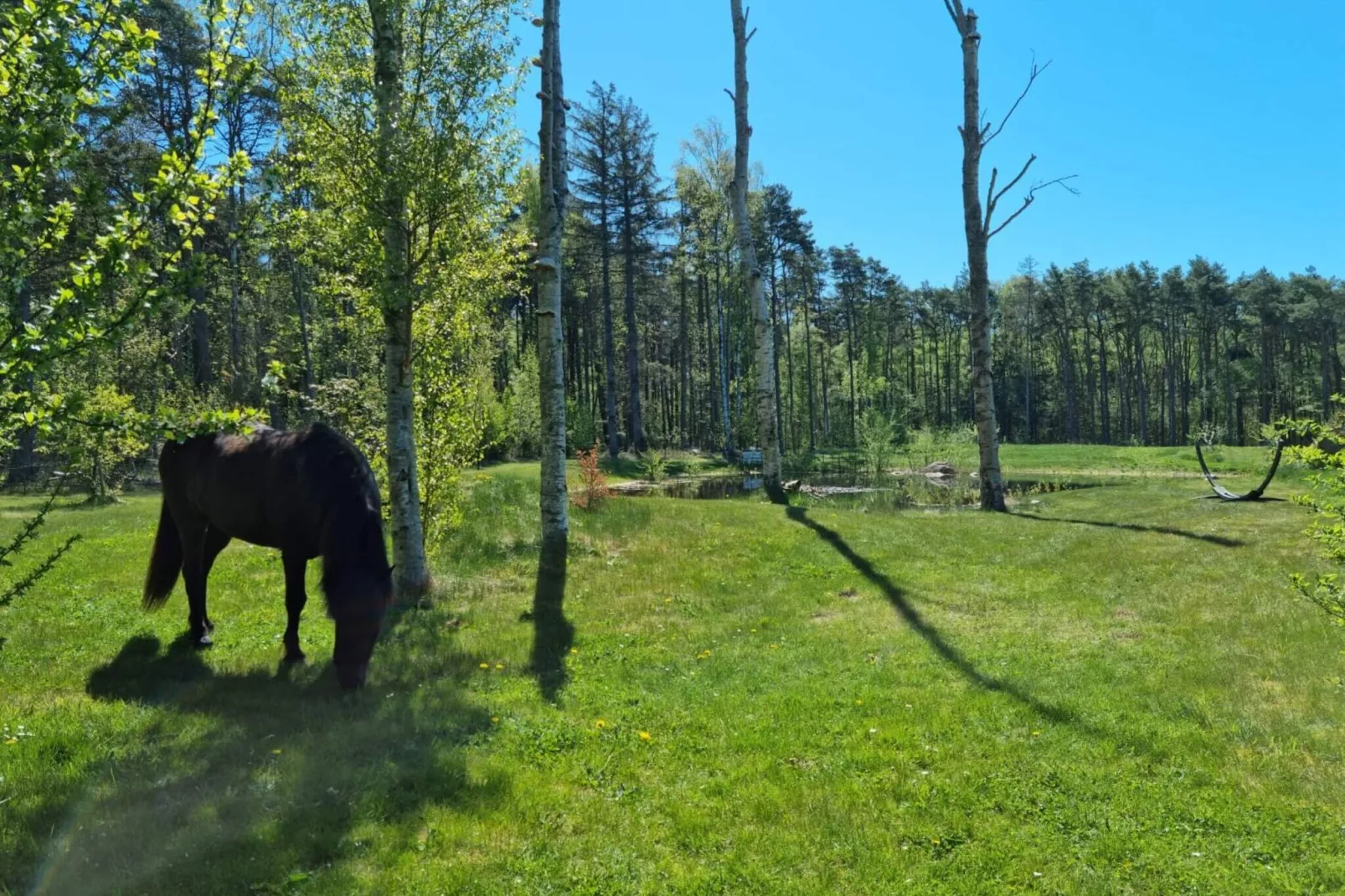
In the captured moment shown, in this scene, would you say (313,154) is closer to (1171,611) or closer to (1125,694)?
(1125,694)

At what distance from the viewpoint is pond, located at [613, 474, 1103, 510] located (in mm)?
21312

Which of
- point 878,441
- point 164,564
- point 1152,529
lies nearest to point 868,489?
point 878,441

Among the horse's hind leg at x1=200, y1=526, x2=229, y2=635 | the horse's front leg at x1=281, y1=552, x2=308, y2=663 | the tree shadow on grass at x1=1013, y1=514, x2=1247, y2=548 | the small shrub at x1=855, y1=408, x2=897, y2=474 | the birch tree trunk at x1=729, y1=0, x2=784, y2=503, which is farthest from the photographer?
the small shrub at x1=855, y1=408, x2=897, y2=474

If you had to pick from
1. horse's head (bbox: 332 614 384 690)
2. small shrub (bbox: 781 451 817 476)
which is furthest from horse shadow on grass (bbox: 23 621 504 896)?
small shrub (bbox: 781 451 817 476)

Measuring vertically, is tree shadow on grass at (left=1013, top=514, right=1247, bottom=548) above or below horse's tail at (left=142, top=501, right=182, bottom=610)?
below

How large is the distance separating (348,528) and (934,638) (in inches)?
239

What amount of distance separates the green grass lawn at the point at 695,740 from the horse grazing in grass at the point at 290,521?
0.54 meters

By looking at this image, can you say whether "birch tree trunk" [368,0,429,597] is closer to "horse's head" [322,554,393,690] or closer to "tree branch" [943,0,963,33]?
"horse's head" [322,554,393,690]

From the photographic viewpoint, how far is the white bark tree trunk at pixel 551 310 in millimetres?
11219

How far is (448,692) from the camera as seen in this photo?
6.36 meters

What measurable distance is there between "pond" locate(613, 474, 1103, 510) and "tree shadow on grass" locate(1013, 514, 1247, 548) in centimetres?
382

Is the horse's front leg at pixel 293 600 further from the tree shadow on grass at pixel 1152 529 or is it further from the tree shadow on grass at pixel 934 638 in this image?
the tree shadow on grass at pixel 1152 529

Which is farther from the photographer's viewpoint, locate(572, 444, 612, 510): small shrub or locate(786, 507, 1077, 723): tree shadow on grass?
locate(572, 444, 612, 510): small shrub

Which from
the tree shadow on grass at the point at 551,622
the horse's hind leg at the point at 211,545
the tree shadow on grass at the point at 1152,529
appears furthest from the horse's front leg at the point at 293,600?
the tree shadow on grass at the point at 1152,529
